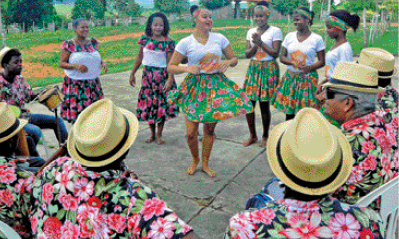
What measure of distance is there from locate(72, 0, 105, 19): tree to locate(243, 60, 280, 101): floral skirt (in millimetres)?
60366

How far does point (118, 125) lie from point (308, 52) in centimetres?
326

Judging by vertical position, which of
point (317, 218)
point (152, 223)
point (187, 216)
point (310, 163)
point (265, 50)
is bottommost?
point (187, 216)

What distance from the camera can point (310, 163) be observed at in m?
1.32

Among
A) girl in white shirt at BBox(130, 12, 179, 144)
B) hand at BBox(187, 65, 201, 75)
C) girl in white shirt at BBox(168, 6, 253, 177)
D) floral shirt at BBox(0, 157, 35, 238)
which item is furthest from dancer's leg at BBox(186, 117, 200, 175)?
floral shirt at BBox(0, 157, 35, 238)

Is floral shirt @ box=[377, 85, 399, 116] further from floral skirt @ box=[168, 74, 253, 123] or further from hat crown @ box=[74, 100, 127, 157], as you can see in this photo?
hat crown @ box=[74, 100, 127, 157]

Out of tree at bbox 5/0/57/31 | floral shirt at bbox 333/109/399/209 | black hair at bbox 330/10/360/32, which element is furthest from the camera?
tree at bbox 5/0/57/31

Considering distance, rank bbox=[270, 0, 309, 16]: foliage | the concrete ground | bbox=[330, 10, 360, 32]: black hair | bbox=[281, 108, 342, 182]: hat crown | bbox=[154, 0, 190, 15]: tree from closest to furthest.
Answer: bbox=[281, 108, 342, 182]: hat crown
the concrete ground
bbox=[330, 10, 360, 32]: black hair
bbox=[270, 0, 309, 16]: foliage
bbox=[154, 0, 190, 15]: tree

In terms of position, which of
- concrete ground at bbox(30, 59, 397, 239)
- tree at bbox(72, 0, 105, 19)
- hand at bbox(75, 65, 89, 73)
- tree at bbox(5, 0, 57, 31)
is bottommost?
concrete ground at bbox(30, 59, 397, 239)

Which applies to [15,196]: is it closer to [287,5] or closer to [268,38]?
[268,38]

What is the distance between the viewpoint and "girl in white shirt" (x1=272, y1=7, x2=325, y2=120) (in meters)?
4.29

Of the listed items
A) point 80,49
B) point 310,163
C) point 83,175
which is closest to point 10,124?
point 83,175

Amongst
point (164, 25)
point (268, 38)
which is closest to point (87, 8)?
point (164, 25)

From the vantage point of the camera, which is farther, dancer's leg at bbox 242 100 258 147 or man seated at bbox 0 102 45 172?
dancer's leg at bbox 242 100 258 147

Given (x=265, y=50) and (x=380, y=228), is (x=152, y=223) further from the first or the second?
(x=265, y=50)
